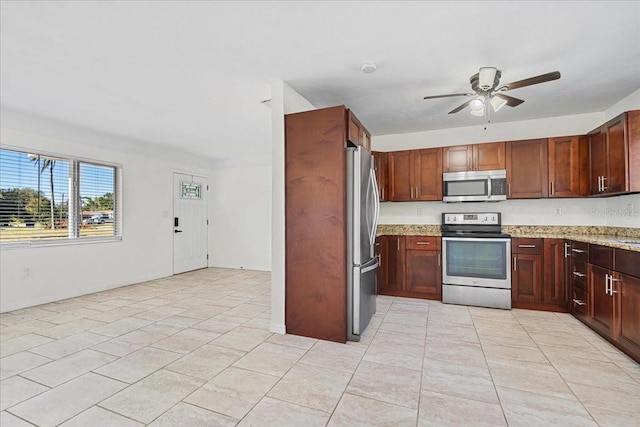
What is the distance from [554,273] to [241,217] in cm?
551

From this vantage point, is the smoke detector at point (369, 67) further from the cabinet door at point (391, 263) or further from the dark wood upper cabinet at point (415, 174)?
the cabinet door at point (391, 263)

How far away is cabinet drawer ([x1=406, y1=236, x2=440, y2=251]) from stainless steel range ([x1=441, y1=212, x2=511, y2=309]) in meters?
0.12

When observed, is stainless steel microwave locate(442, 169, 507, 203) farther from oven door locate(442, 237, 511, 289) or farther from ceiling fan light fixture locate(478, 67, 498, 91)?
ceiling fan light fixture locate(478, 67, 498, 91)

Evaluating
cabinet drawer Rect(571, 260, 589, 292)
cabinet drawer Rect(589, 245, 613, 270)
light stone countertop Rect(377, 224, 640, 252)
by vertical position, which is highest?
light stone countertop Rect(377, 224, 640, 252)

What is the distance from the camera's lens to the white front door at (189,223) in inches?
241

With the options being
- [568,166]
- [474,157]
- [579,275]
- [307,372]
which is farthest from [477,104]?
[307,372]

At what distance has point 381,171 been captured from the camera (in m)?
4.50

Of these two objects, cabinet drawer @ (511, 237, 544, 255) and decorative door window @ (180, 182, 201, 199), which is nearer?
cabinet drawer @ (511, 237, 544, 255)

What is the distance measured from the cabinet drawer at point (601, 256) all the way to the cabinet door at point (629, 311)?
0.17 m

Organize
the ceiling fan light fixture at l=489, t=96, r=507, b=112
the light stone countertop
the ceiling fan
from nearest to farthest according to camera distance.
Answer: the ceiling fan, the ceiling fan light fixture at l=489, t=96, r=507, b=112, the light stone countertop

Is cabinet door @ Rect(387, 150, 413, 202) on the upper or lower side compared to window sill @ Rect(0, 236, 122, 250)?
upper

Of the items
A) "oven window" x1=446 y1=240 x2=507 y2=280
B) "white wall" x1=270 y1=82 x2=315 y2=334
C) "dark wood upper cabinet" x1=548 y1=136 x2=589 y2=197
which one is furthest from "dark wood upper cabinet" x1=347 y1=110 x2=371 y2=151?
"dark wood upper cabinet" x1=548 y1=136 x2=589 y2=197

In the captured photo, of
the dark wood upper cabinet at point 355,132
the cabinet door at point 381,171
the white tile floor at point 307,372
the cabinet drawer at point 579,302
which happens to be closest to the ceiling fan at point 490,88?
the dark wood upper cabinet at point 355,132

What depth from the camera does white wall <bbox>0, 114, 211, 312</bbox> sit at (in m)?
3.86
